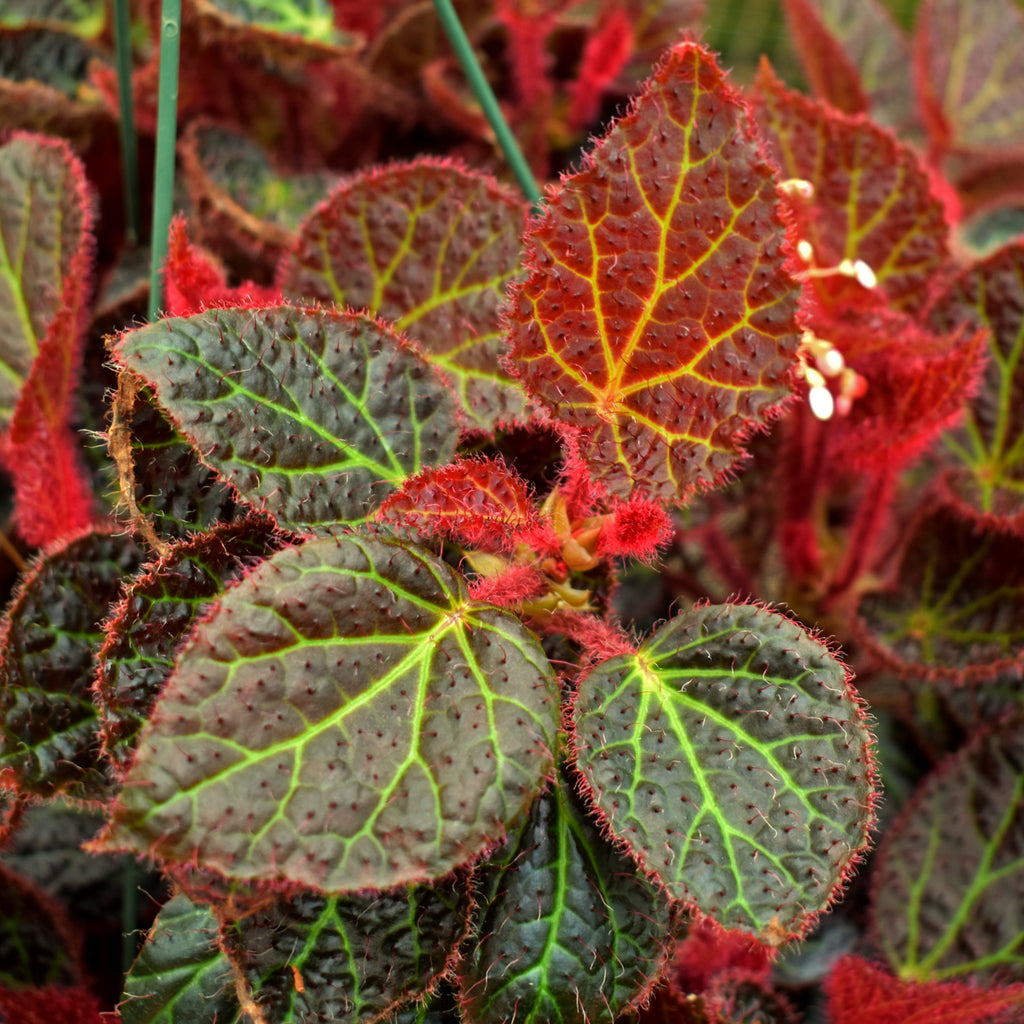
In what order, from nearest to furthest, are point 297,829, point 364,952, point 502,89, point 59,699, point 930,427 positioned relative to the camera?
point 297,829, point 364,952, point 59,699, point 930,427, point 502,89

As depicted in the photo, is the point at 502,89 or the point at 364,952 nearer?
the point at 364,952

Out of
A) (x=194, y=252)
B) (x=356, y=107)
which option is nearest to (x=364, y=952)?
(x=194, y=252)

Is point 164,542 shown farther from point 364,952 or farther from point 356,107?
point 356,107

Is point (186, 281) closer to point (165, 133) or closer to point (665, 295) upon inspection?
point (165, 133)

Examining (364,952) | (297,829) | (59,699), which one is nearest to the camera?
(297,829)

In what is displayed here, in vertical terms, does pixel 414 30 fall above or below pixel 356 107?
above

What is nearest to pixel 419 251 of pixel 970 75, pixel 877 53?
pixel 970 75

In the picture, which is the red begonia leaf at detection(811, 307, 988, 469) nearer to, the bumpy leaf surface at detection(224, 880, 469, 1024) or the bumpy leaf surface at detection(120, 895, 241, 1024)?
the bumpy leaf surface at detection(224, 880, 469, 1024)
